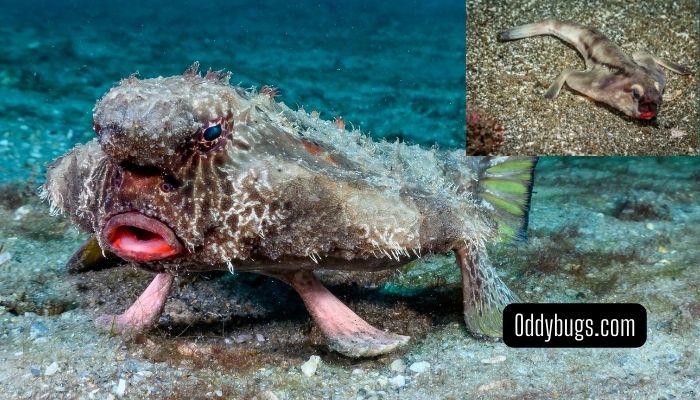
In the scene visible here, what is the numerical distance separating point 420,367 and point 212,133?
6.05 ft

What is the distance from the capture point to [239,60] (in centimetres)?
1570

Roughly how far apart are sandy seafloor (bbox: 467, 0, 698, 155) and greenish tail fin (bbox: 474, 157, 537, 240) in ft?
4.10

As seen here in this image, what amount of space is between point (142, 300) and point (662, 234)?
205 inches

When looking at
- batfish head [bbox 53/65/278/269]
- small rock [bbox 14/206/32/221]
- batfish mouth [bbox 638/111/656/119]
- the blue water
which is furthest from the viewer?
the blue water

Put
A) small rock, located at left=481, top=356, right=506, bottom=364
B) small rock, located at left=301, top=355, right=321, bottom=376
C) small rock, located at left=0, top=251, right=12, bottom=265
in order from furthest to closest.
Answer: small rock, located at left=0, top=251, right=12, bottom=265 < small rock, located at left=481, top=356, right=506, bottom=364 < small rock, located at left=301, top=355, right=321, bottom=376

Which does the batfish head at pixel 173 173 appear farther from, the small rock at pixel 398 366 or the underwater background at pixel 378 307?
the small rock at pixel 398 366

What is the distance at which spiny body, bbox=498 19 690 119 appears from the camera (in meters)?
5.66

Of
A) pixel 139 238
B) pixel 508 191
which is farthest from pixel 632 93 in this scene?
pixel 139 238

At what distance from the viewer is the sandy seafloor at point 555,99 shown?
5.80 metres

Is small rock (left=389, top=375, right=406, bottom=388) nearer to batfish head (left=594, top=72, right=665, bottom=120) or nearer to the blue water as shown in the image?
batfish head (left=594, top=72, right=665, bottom=120)

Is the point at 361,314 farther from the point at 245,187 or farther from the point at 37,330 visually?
the point at 37,330

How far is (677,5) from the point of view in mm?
6801

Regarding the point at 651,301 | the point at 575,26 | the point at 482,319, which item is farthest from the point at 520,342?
the point at 575,26

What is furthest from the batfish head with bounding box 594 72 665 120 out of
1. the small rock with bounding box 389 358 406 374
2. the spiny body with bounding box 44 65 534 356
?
the small rock with bounding box 389 358 406 374
